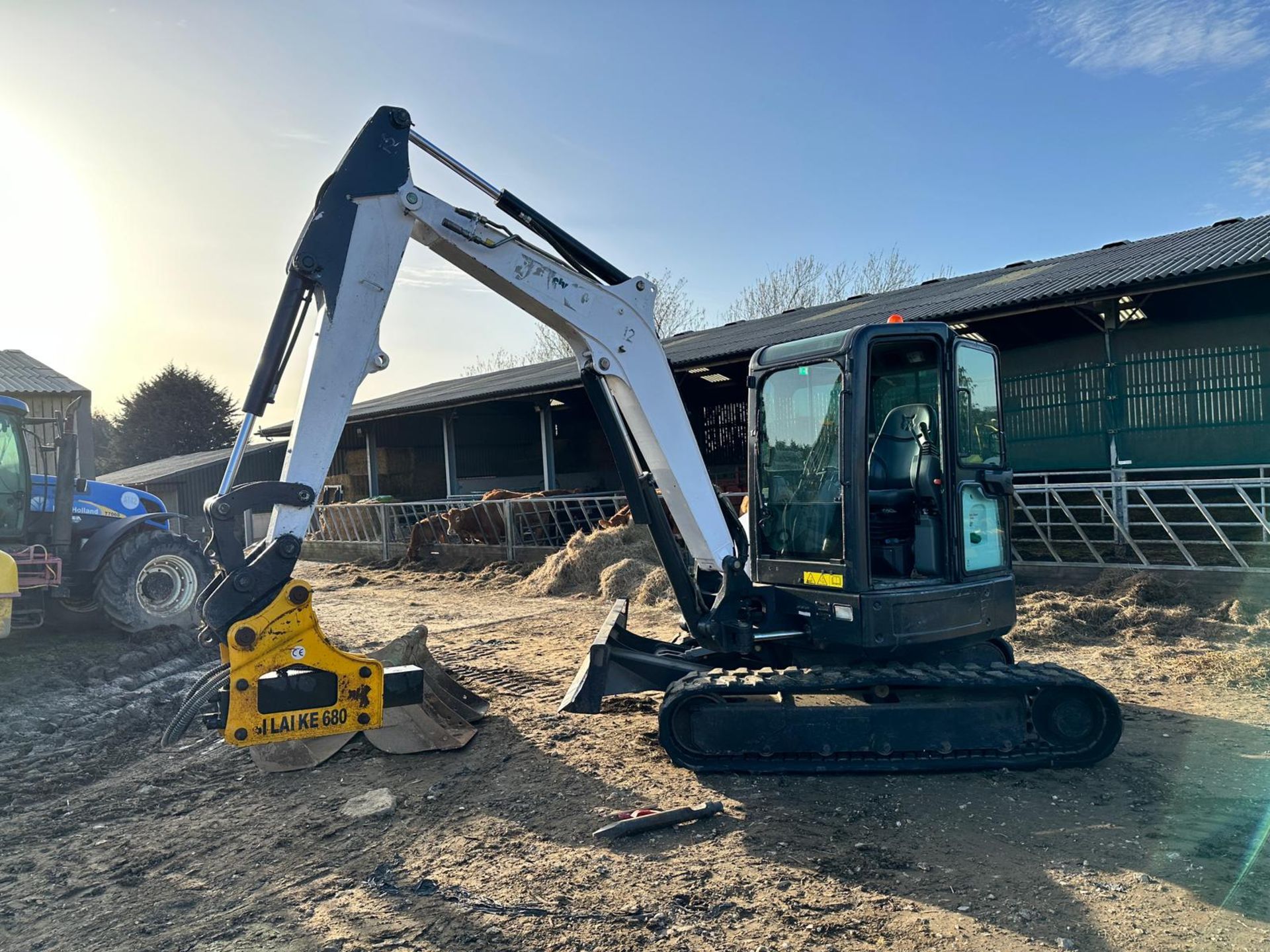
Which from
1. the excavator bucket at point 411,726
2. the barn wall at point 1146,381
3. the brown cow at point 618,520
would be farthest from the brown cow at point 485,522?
the excavator bucket at point 411,726

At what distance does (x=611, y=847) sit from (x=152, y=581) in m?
8.01

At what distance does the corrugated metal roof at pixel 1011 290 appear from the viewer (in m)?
11.6

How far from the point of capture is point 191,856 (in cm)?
438

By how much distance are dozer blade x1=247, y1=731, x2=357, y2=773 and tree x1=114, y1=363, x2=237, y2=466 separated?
5296 centimetres

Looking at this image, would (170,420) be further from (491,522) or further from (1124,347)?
(1124,347)

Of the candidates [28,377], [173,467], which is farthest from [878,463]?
[173,467]

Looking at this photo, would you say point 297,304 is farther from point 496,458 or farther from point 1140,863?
point 496,458

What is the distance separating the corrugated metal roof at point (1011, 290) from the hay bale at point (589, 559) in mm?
3779

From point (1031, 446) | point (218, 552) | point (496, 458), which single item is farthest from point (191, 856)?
point (496, 458)

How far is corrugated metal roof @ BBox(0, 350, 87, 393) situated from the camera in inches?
1133

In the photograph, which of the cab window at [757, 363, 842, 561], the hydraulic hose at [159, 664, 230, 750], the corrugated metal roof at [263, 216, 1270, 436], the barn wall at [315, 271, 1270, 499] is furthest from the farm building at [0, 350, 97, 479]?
the cab window at [757, 363, 842, 561]

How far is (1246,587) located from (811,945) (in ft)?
26.9

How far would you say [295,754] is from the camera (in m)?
5.62

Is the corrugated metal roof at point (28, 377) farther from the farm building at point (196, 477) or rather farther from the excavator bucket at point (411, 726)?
the excavator bucket at point (411, 726)
